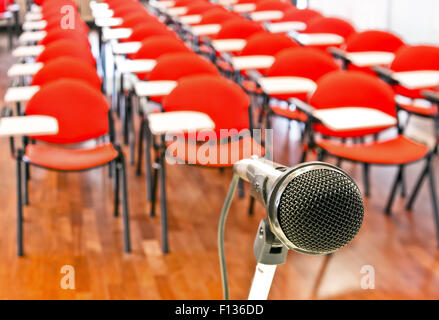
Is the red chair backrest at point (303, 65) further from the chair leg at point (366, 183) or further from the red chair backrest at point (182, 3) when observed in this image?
the red chair backrest at point (182, 3)

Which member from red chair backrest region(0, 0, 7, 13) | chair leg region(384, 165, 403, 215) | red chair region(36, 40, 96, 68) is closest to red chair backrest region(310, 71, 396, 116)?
chair leg region(384, 165, 403, 215)

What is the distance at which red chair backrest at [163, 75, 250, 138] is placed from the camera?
3783 mm

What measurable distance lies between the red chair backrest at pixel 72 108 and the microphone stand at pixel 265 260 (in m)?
3.06

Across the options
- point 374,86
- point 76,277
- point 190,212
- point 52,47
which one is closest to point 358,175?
point 374,86

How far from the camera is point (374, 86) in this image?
3.91m

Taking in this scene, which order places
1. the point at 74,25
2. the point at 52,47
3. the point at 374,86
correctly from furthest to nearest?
the point at 74,25
the point at 52,47
the point at 374,86

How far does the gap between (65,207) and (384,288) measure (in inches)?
80.4

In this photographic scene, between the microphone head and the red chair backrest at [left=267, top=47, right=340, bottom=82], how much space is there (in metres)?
4.08

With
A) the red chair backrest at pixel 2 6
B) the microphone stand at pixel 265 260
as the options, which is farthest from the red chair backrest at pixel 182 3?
the microphone stand at pixel 265 260

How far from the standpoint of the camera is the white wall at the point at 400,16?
720 cm

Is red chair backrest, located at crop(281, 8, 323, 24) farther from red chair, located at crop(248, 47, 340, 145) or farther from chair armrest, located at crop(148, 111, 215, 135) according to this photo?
chair armrest, located at crop(148, 111, 215, 135)

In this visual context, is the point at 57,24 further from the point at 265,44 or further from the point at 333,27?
the point at 333,27
